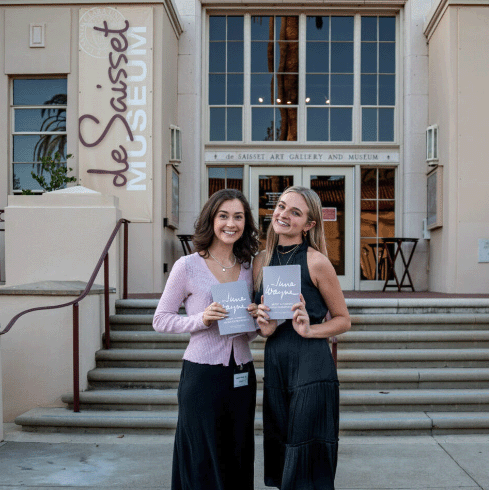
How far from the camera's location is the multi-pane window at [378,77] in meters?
10.6

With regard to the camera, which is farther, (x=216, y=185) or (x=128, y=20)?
(x=216, y=185)

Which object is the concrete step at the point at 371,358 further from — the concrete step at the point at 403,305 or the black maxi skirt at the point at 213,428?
the black maxi skirt at the point at 213,428

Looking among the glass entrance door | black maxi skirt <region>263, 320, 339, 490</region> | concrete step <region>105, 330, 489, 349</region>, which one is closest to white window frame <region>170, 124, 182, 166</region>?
the glass entrance door

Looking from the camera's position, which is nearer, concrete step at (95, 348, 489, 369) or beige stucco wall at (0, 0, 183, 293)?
concrete step at (95, 348, 489, 369)

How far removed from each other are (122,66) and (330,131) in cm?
386

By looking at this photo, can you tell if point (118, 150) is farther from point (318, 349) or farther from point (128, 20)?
point (318, 349)

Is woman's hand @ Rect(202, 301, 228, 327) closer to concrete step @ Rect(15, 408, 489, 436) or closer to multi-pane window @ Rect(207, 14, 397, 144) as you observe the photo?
concrete step @ Rect(15, 408, 489, 436)

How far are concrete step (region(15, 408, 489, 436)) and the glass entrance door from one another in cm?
531

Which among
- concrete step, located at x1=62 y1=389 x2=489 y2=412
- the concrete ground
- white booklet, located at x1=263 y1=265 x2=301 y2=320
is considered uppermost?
white booklet, located at x1=263 y1=265 x2=301 y2=320

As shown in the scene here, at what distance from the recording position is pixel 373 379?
5.74m

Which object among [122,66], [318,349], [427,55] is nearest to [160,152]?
[122,66]

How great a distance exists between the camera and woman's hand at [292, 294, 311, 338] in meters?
2.68

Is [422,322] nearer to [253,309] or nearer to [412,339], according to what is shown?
[412,339]

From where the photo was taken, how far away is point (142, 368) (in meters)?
6.05
